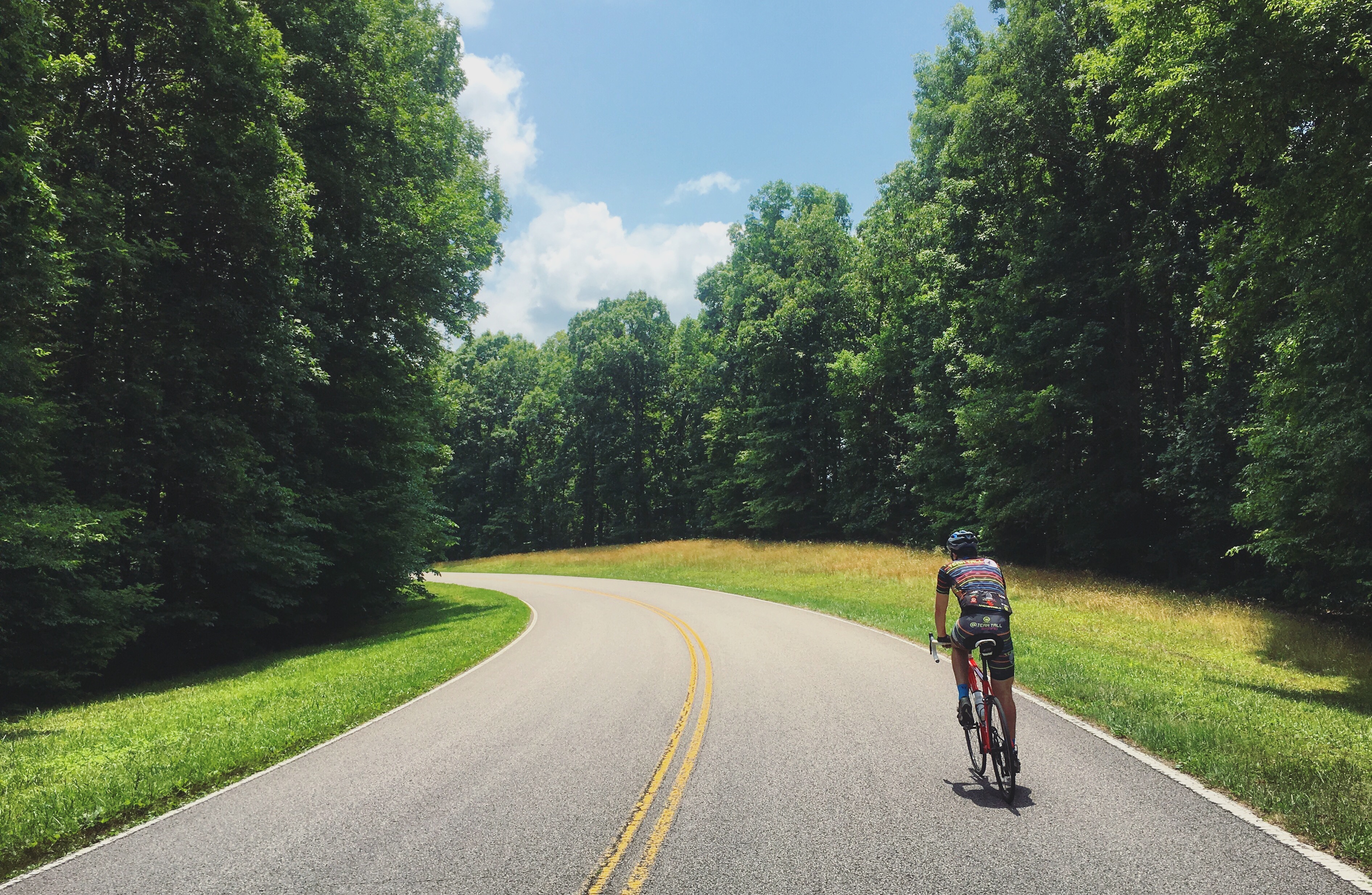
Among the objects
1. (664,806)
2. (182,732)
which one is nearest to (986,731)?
(664,806)

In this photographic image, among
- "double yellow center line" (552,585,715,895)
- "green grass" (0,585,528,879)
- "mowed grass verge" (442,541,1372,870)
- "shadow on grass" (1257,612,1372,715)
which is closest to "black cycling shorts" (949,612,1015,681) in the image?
"mowed grass verge" (442,541,1372,870)

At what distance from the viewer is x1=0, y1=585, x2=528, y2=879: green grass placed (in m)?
5.59

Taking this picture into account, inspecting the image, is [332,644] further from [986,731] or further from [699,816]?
[986,731]

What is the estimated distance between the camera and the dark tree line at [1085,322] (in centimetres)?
1046

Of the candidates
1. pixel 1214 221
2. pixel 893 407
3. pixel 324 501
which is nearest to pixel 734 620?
pixel 324 501

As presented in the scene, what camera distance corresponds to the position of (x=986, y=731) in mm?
5379

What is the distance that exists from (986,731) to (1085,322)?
22.0 m

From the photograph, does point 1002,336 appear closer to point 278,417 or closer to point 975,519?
point 975,519

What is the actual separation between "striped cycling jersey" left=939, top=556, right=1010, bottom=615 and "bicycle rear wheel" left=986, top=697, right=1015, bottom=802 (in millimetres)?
737

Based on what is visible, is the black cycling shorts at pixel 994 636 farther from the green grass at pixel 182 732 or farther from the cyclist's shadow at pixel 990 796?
the green grass at pixel 182 732

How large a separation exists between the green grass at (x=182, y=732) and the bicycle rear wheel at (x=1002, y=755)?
23.2ft

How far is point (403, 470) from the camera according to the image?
20828 mm

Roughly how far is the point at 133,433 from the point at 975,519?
1199 inches

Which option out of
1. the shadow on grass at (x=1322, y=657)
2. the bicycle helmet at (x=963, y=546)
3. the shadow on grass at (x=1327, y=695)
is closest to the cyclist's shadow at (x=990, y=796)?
the bicycle helmet at (x=963, y=546)
